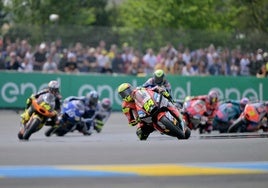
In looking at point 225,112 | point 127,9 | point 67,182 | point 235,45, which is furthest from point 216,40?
point 67,182

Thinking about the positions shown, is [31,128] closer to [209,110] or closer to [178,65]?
[209,110]

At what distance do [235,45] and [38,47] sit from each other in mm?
6830

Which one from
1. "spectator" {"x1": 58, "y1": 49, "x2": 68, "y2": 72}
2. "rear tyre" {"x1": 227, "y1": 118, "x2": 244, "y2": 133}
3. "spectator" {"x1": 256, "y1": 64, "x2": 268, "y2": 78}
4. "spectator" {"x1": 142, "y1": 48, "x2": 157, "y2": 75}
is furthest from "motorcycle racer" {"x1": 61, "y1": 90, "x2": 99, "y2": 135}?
"spectator" {"x1": 256, "y1": 64, "x2": 268, "y2": 78}

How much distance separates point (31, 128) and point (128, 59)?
9495mm

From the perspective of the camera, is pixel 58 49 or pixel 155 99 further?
pixel 58 49

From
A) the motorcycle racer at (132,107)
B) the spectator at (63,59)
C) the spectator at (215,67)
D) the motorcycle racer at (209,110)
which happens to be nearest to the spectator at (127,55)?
the spectator at (63,59)

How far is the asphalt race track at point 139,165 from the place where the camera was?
7797 mm

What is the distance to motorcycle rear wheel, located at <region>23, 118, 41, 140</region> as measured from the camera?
16.3 meters

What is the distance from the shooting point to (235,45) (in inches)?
1046

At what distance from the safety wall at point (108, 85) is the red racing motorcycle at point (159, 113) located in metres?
10.3

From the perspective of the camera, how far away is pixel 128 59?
2550 centimetres

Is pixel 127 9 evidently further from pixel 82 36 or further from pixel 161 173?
pixel 161 173

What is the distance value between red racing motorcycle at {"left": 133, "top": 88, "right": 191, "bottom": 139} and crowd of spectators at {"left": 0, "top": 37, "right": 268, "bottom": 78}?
376 inches

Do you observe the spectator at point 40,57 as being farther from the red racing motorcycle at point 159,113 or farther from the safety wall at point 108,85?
the red racing motorcycle at point 159,113
